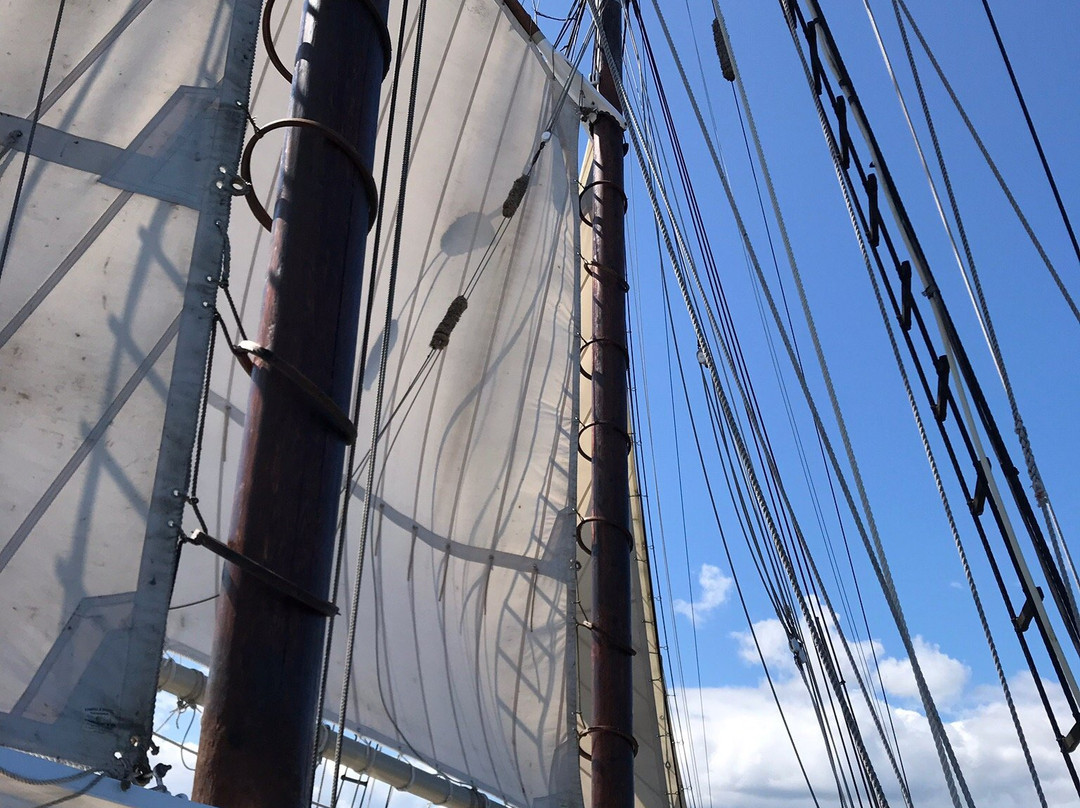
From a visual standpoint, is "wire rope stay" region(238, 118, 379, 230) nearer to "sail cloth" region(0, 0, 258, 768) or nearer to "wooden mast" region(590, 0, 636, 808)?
"sail cloth" region(0, 0, 258, 768)

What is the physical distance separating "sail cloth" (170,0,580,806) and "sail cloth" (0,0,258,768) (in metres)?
2.72

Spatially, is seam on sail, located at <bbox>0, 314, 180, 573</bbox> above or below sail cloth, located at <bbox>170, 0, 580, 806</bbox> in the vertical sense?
below

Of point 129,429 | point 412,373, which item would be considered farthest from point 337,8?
point 412,373

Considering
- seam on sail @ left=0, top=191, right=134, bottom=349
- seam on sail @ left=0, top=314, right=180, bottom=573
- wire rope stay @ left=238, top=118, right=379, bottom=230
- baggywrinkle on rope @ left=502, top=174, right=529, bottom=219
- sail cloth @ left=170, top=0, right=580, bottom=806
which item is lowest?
seam on sail @ left=0, top=314, right=180, bottom=573

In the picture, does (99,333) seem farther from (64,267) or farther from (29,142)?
(29,142)

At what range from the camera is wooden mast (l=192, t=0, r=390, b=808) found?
76.5 inches

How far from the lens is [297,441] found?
2209 mm

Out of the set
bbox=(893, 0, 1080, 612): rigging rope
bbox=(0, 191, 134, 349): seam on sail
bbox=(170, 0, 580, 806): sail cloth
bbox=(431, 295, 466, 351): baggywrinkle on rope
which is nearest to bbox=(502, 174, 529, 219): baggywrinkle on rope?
bbox=(170, 0, 580, 806): sail cloth

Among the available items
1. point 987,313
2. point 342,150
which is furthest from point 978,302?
point 342,150

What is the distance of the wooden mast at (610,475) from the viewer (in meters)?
6.11

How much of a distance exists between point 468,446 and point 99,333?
4149mm

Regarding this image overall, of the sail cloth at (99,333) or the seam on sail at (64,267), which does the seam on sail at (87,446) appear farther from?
the seam on sail at (64,267)

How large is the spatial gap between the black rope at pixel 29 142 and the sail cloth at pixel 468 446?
276cm

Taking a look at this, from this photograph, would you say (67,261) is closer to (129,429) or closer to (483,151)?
(129,429)
